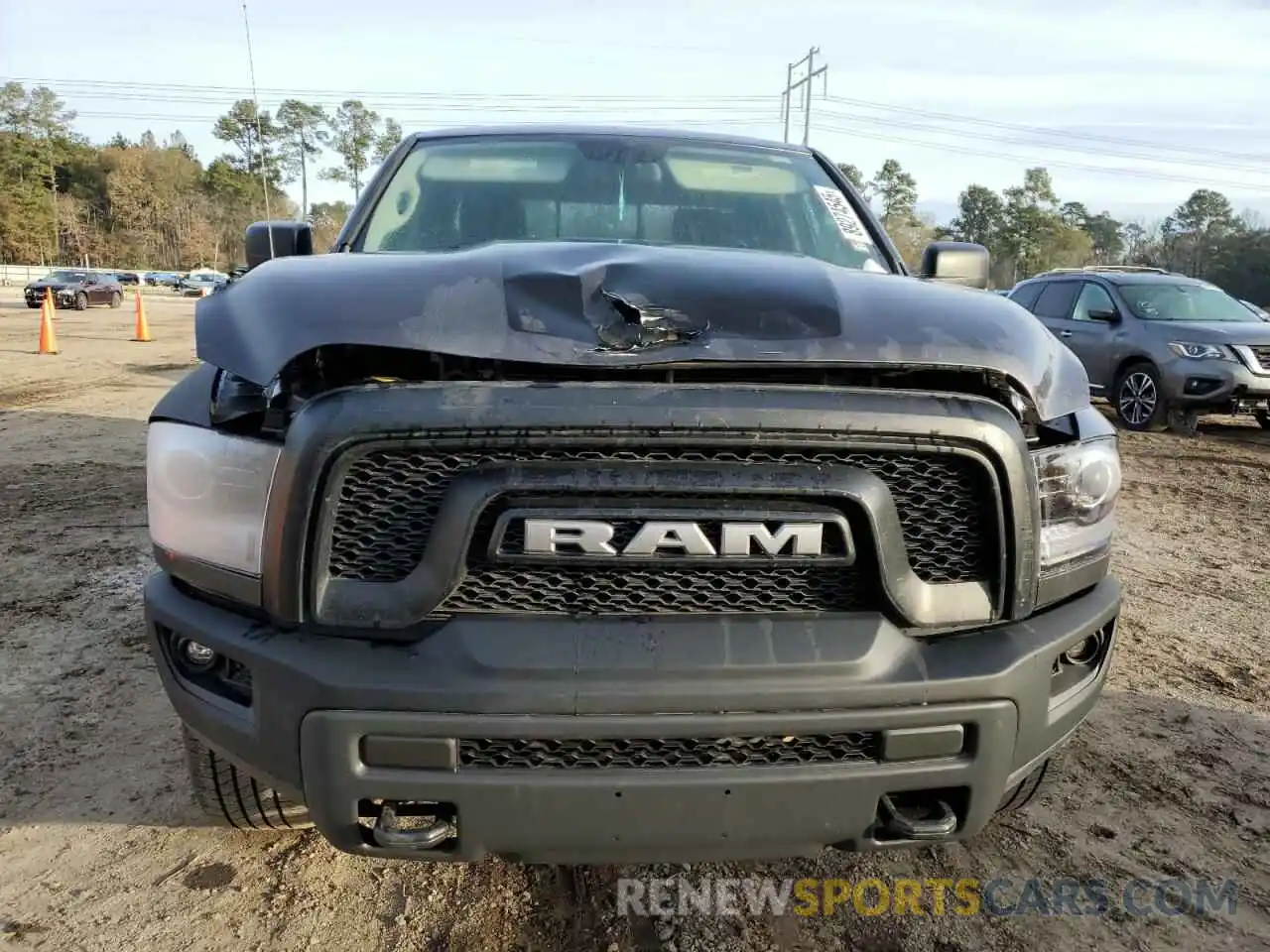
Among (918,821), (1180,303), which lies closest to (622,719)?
(918,821)

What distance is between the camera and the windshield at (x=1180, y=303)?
1034cm

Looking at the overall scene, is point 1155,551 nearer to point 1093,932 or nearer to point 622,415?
point 1093,932

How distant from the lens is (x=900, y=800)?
67.9 inches

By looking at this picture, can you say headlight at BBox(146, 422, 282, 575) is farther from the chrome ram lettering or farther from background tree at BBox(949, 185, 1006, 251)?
background tree at BBox(949, 185, 1006, 251)

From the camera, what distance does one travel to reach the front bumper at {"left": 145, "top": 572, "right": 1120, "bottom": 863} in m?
1.55

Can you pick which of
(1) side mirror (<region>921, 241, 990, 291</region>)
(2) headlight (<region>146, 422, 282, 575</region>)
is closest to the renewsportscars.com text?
(2) headlight (<region>146, 422, 282, 575</region>)

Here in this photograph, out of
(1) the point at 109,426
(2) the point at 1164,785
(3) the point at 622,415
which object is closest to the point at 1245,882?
(2) the point at 1164,785

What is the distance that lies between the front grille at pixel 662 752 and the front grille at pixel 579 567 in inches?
8.8

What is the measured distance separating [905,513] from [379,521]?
941 millimetres

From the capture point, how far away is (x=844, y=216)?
3234 millimetres

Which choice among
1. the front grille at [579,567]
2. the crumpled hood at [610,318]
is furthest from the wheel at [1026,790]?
the crumpled hood at [610,318]

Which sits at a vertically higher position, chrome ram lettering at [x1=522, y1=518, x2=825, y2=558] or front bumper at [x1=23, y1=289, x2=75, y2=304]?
chrome ram lettering at [x1=522, y1=518, x2=825, y2=558]

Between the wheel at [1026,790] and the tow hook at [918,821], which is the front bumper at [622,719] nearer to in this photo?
the tow hook at [918,821]

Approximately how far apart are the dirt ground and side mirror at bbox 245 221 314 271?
5.11 ft
